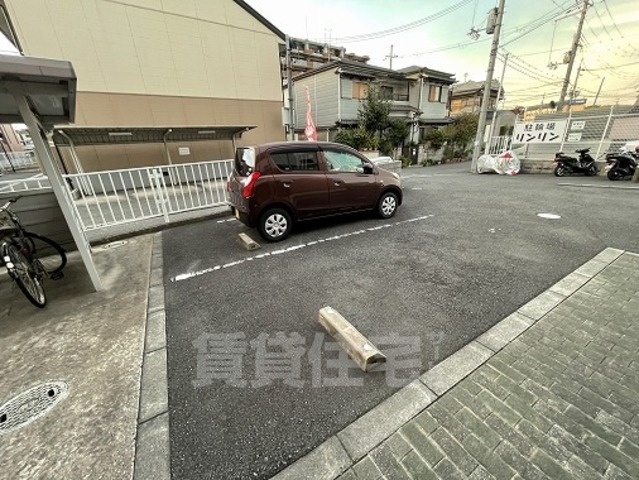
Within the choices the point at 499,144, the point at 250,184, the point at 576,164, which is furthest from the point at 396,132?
the point at 250,184

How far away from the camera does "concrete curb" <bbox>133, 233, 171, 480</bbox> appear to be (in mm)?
1531

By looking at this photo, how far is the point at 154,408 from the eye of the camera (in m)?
1.88

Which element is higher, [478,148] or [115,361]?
[478,148]

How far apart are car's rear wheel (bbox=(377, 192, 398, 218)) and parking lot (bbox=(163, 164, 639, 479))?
0.73ft

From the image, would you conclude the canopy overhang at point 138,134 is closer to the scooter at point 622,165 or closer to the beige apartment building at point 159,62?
the beige apartment building at point 159,62

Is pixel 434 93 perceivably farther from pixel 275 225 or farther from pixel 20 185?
pixel 20 185

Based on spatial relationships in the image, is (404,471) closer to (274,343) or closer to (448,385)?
(448,385)

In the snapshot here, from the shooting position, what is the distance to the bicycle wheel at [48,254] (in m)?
3.92

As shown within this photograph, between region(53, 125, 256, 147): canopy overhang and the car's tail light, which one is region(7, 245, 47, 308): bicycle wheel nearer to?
the car's tail light

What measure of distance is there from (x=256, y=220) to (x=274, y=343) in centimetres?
253

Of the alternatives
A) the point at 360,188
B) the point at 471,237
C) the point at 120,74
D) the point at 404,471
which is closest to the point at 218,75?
the point at 120,74

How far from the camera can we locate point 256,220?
14.8ft

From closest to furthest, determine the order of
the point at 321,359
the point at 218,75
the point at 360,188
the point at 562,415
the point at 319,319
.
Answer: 1. the point at 562,415
2. the point at 321,359
3. the point at 319,319
4. the point at 360,188
5. the point at 218,75

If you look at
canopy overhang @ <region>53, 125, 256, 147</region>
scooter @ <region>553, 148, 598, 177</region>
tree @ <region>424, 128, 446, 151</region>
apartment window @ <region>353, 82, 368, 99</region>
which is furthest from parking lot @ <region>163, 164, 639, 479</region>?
tree @ <region>424, 128, 446, 151</region>
